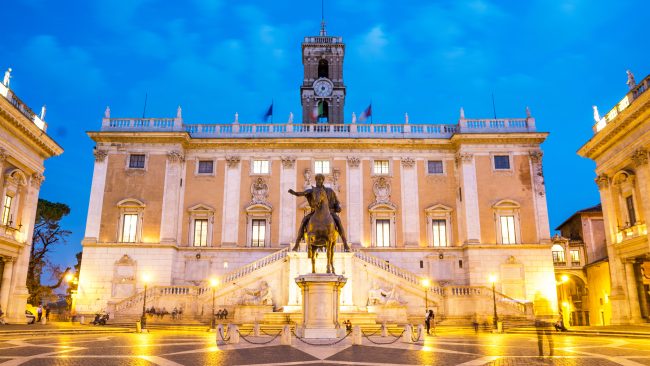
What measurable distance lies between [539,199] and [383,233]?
1187cm

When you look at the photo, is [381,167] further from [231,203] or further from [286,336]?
[286,336]

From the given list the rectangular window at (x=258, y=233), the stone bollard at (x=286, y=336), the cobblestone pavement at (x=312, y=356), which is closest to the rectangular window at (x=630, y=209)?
the cobblestone pavement at (x=312, y=356)

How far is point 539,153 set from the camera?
36.5 meters

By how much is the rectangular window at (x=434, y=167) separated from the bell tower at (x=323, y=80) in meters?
11.0

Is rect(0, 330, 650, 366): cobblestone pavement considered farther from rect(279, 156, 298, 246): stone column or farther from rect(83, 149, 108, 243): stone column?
rect(83, 149, 108, 243): stone column

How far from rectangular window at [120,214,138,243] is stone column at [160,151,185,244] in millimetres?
2069

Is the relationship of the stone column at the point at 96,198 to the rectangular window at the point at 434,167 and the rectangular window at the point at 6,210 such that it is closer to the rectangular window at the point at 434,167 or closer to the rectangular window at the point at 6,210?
the rectangular window at the point at 6,210

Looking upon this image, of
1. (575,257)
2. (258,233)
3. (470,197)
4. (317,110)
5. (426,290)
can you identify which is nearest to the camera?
(426,290)

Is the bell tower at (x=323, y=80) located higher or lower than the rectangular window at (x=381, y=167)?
higher

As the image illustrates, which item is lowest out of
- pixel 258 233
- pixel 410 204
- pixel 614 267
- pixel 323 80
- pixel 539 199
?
pixel 614 267

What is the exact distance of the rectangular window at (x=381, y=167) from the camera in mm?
37594

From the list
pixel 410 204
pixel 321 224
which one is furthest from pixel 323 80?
pixel 321 224

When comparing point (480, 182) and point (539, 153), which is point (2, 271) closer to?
point (480, 182)

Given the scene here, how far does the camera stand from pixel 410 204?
120 ft
